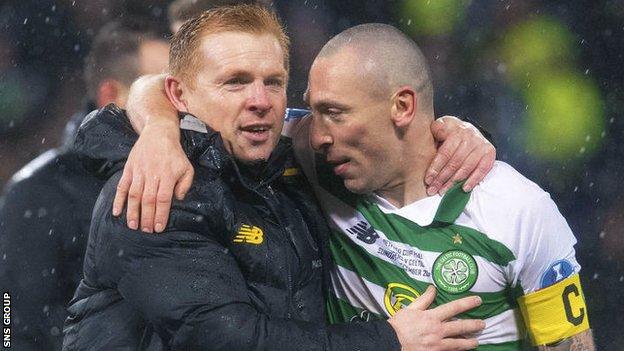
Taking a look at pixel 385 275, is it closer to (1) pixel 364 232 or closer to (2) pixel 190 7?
(1) pixel 364 232

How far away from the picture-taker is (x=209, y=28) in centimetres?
291

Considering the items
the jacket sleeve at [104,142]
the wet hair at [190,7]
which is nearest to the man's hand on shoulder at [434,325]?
the jacket sleeve at [104,142]

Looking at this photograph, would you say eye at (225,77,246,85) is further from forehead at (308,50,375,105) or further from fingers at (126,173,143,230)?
fingers at (126,173,143,230)

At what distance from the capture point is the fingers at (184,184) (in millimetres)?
2580

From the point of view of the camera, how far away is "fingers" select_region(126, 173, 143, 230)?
253cm

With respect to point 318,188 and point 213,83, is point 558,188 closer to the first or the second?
point 318,188

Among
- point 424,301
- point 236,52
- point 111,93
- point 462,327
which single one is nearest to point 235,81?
point 236,52

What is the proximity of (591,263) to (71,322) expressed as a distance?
3.36 metres

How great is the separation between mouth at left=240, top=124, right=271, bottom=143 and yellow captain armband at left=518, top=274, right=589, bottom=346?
2.84ft

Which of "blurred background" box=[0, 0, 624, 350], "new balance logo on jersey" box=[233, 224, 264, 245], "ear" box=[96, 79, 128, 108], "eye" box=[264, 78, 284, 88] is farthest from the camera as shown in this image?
"blurred background" box=[0, 0, 624, 350]

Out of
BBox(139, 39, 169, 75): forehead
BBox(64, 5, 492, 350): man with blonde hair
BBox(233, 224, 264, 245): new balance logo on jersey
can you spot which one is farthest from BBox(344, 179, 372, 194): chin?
BBox(139, 39, 169, 75): forehead

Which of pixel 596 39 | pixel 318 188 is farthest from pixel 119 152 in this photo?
pixel 596 39

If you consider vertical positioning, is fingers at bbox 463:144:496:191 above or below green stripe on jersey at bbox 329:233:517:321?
above

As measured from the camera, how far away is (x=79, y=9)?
253 inches
